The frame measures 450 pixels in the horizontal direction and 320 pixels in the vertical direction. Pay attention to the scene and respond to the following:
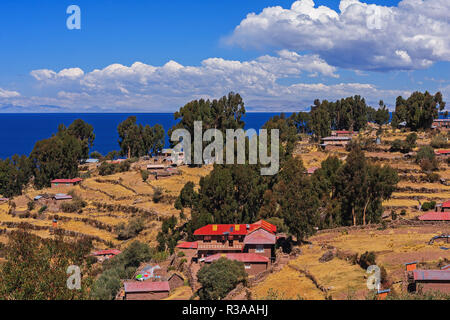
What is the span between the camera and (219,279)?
27.9 m

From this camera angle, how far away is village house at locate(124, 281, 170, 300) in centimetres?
2893

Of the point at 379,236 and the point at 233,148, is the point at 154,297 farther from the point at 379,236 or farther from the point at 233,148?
the point at 233,148

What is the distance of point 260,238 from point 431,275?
15.1 m

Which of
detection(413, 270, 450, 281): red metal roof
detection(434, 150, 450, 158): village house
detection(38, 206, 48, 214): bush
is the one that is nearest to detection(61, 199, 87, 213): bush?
detection(38, 206, 48, 214): bush

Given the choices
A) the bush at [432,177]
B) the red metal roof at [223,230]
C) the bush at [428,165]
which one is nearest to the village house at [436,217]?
the red metal roof at [223,230]

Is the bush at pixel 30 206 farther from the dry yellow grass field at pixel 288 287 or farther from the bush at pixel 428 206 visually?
the bush at pixel 428 206

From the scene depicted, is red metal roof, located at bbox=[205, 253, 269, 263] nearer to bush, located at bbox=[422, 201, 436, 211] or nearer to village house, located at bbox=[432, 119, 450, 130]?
bush, located at bbox=[422, 201, 436, 211]

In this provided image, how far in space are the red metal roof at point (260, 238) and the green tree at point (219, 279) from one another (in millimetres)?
5268

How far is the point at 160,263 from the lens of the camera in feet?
125

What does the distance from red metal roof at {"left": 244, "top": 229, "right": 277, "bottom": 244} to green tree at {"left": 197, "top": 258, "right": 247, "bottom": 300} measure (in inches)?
207

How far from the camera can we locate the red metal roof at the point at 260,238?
34.7m

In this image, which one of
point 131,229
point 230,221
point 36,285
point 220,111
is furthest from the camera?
point 220,111
